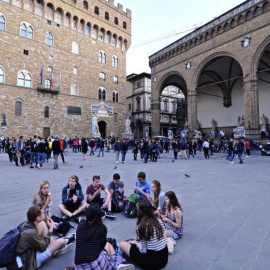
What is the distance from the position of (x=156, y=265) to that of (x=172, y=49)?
28.3m

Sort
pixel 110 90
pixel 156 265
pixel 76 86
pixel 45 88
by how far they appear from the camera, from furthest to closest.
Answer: pixel 110 90
pixel 76 86
pixel 45 88
pixel 156 265

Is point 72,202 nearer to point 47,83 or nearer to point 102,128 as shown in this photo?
point 47,83

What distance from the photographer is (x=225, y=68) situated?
27.8 metres

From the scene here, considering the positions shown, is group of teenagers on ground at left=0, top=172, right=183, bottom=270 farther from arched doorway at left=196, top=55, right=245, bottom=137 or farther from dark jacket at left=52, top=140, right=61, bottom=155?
arched doorway at left=196, top=55, right=245, bottom=137

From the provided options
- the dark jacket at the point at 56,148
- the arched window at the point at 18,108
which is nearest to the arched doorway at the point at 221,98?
the dark jacket at the point at 56,148

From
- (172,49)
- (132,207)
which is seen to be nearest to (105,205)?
(132,207)

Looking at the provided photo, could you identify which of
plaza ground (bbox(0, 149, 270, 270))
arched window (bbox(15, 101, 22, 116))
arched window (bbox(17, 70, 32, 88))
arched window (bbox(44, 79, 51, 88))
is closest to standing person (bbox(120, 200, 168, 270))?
plaza ground (bbox(0, 149, 270, 270))

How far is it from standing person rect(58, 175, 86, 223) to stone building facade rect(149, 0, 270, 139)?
18641 millimetres

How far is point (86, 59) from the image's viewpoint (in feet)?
108

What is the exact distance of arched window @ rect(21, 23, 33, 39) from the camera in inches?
1065

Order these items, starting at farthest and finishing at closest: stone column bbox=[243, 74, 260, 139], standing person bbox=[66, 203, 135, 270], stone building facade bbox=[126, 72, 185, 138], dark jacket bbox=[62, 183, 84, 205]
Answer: stone building facade bbox=[126, 72, 185, 138], stone column bbox=[243, 74, 260, 139], dark jacket bbox=[62, 183, 84, 205], standing person bbox=[66, 203, 135, 270]

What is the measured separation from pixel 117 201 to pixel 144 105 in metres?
36.3

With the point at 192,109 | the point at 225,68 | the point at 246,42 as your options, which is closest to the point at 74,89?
the point at 192,109

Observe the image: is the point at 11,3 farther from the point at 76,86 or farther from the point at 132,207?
the point at 132,207
